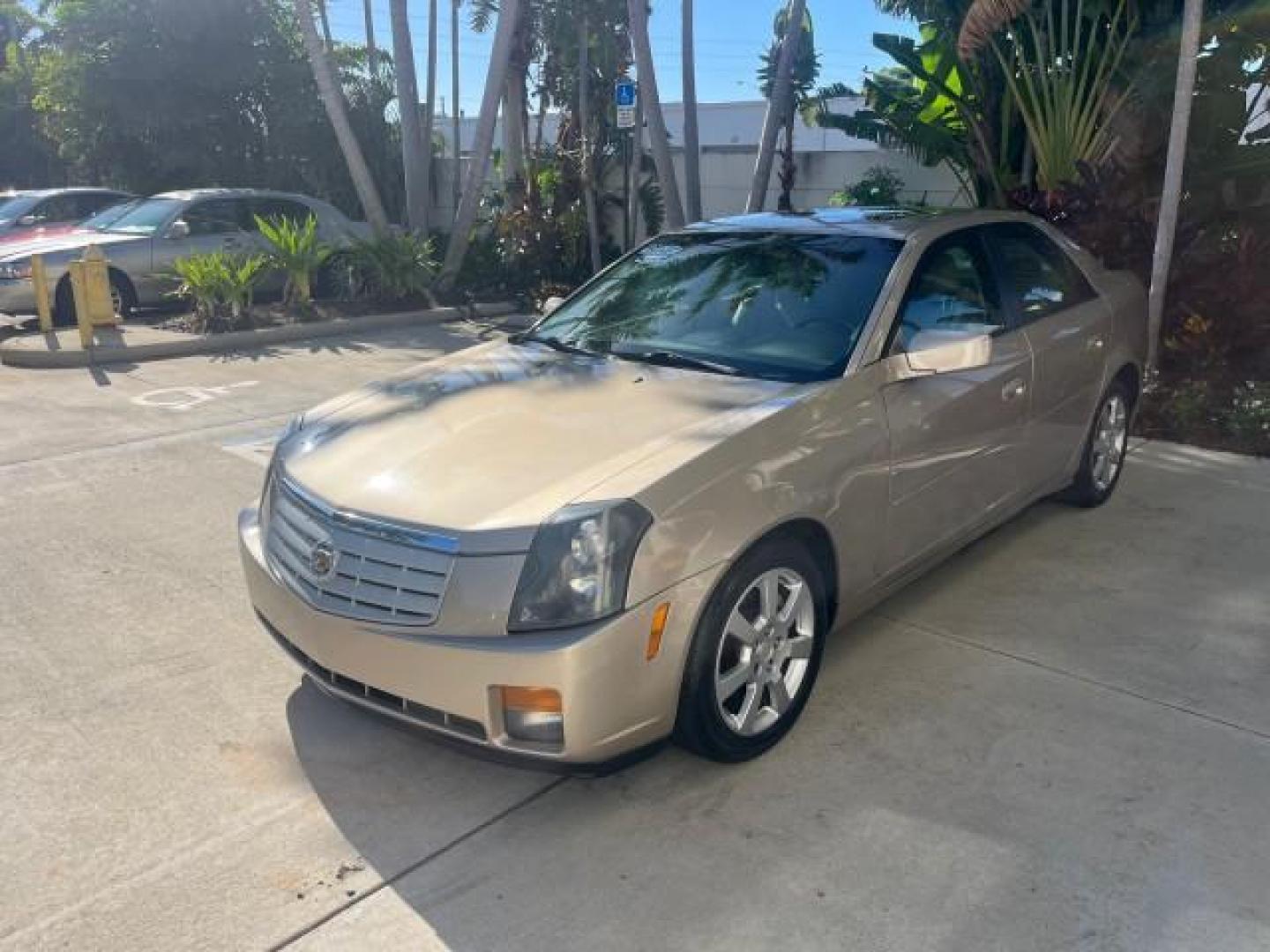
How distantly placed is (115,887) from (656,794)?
1484 mm

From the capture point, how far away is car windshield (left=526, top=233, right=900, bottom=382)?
153 inches

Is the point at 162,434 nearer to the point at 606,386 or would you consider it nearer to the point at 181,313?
the point at 606,386

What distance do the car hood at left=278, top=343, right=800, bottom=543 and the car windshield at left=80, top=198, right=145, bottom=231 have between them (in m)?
10.5

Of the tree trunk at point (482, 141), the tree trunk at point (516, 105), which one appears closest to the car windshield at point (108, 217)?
the tree trunk at point (482, 141)

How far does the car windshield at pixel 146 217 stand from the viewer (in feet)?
40.4

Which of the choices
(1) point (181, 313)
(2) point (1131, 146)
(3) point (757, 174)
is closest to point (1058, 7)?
(2) point (1131, 146)

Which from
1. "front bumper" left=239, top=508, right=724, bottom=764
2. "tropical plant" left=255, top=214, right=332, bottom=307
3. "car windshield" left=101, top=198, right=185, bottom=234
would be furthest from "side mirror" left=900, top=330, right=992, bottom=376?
"car windshield" left=101, top=198, right=185, bottom=234

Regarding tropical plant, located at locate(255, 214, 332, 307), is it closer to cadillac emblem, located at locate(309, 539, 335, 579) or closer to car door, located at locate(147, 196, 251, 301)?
car door, located at locate(147, 196, 251, 301)

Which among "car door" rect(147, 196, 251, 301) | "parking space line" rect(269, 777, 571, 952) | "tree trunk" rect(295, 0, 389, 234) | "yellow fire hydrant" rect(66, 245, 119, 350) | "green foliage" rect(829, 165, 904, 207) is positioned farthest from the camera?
"green foliage" rect(829, 165, 904, 207)

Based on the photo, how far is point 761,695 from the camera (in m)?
3.35

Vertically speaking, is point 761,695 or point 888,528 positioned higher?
point 888,528

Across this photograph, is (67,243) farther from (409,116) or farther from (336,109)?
(409,116)

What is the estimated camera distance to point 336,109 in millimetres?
13086

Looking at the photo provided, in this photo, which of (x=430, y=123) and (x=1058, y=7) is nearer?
(x=1058, y=7)
